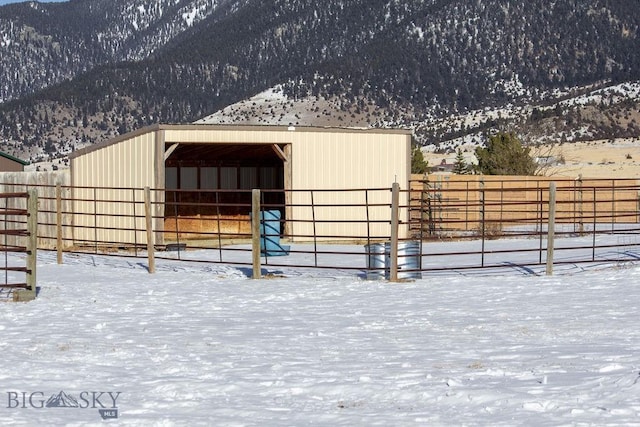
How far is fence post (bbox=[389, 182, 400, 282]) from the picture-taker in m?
16.0

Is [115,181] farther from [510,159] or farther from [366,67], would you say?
[366,67]

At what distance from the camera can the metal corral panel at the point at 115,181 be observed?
963 inches

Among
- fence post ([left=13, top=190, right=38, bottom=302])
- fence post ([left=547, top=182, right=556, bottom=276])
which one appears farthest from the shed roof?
fence post ([left=547, top=182, right=556, bottom=276])

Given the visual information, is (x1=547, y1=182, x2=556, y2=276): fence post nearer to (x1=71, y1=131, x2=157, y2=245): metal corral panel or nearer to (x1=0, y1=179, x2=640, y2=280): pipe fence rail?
(x1=0, y1=179, x2=640, y2=280): pipe fence rail

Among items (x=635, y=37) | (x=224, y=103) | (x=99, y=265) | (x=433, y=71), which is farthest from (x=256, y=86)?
(x=99, y=265)

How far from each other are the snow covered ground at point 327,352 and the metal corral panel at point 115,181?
7959mm

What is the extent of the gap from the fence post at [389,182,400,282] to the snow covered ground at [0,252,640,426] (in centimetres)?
43

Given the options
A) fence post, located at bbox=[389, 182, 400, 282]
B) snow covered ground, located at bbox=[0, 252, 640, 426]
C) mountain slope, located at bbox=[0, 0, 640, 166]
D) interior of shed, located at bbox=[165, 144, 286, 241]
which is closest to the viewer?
snow covered ground, located at bbox=[0, 252, 640, 426]

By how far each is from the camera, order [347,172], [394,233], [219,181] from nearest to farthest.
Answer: [394,233] < [347,172] < [219,181]

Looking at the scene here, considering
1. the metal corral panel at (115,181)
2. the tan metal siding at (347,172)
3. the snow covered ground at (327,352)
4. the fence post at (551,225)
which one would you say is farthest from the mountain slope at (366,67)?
the snow covered ground at (327,352)

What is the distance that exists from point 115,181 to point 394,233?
1086 cm

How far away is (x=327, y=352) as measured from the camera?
1021 cm

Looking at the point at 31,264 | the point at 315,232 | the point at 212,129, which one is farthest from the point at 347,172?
the point at 31,264

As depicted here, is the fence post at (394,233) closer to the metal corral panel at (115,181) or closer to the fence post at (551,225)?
the fence post at (551,225)
